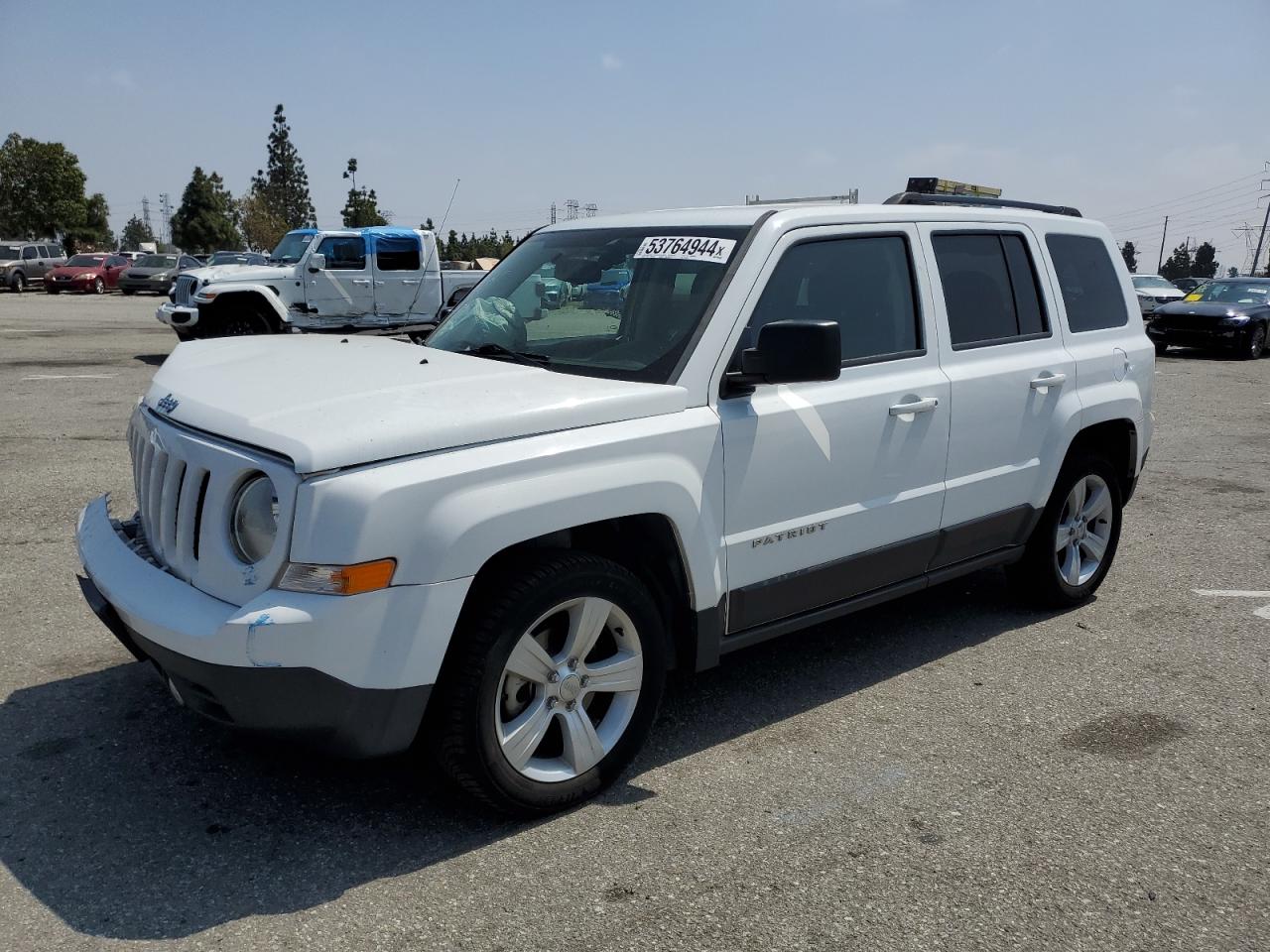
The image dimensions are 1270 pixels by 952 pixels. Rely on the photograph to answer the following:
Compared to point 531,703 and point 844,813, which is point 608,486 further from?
point 844,813

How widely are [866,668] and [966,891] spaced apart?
5.43 ft

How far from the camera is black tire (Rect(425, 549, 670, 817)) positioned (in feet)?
9.77

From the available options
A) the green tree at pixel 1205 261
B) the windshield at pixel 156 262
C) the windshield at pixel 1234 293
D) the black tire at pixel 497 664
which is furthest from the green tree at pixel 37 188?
the green tree at pixel 1205 261

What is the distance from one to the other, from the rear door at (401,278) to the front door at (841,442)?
46.6 ft

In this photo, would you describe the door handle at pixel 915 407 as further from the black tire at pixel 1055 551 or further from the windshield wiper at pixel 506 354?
the windshield wiper at pixel 506 354

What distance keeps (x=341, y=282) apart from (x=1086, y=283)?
541 inches

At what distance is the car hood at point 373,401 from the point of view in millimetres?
2861

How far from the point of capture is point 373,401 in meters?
3.10

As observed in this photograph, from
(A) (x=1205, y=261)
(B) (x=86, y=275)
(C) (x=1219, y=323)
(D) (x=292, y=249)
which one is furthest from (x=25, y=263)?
(A) (x=1205, y=261)

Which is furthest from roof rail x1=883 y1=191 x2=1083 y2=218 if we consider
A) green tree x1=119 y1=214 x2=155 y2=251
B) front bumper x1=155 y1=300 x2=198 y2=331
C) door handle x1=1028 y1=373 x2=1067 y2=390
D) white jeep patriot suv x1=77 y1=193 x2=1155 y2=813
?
green tree x1=119 y1=214 x2=155 y2=251

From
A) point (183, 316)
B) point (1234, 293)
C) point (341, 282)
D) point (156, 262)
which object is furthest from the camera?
point (156, 262)

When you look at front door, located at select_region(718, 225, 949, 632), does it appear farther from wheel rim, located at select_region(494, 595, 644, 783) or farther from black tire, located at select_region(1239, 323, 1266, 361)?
black tire, located at select_region(1239, 323, 1266, 361)

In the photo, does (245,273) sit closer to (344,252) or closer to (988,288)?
(344,252)

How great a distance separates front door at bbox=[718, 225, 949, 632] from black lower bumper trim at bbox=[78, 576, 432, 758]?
1.25 meters
